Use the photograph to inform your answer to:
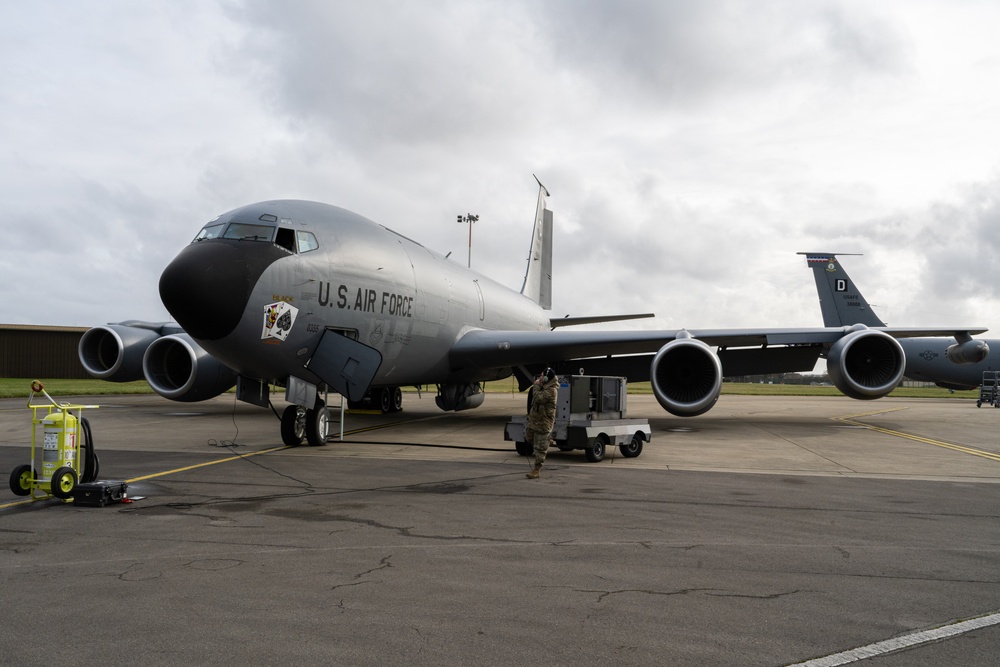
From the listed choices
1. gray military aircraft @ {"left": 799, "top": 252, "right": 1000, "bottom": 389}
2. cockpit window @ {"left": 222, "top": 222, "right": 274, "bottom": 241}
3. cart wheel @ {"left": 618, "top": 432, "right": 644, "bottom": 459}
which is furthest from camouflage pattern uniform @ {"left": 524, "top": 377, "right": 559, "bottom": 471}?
gray military aircraft @ {"left": 799, "top": 252, "right": 1000, "bottom": 389}

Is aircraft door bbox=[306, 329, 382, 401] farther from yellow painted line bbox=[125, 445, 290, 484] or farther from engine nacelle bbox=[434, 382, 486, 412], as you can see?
engine nacelle bbox=[434, 382, 486, 412]

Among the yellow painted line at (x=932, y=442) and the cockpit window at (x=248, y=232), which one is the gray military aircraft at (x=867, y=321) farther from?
the cockpit window at (x=248, y=232)

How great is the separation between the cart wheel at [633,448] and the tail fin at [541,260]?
→ 16.4 metres

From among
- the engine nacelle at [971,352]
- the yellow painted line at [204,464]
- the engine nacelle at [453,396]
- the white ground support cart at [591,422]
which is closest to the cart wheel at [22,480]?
the yellow painted line at [204,464]

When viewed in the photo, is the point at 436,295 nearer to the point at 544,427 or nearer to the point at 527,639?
the point at 544,427

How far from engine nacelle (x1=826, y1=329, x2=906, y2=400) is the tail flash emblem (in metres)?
12.4

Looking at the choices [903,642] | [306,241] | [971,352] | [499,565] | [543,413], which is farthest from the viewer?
[971,352]

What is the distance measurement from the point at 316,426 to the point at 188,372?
8390mm

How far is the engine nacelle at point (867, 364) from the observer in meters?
16.9

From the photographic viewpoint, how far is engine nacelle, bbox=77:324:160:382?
2092cm

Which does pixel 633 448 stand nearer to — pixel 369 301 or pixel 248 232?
pixel 369 301

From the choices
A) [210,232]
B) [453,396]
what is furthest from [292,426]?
[453,396]

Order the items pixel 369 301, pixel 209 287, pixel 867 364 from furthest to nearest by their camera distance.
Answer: pixel 867 364 → pixel 369 301 → pixel 209 287

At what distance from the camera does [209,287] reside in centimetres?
1068
